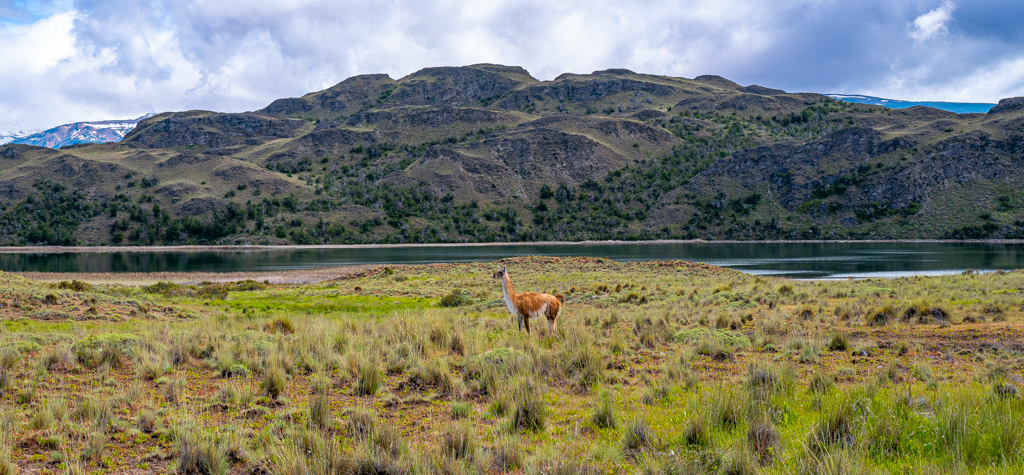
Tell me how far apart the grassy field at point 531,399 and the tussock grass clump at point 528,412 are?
3cm

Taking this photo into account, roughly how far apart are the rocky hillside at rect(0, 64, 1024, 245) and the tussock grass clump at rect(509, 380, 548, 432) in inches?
4945

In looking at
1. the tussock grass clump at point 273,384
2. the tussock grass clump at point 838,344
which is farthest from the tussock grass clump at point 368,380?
the tussock grass clump at point 838,344

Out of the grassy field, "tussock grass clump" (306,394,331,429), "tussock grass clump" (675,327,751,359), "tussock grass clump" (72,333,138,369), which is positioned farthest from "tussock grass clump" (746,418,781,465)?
"tussock grass clump" (72,333,138,369)

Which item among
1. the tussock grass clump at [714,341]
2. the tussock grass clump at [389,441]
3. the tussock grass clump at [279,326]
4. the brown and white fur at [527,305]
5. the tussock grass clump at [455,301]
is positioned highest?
the brown and white fur at [527,305]

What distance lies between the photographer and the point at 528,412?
20.8 feet

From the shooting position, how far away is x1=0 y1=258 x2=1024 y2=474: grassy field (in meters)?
4.90

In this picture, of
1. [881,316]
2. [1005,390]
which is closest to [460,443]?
[1005,390]

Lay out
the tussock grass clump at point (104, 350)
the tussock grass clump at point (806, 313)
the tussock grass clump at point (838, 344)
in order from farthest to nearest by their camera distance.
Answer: the tussock grass clump at point (806, 313) → the tussock grass clump at point (838, 344) → the tussock grass clump at point (104, 350)

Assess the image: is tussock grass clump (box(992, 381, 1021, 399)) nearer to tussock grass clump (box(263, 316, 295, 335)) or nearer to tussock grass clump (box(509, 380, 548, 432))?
tussock grass clump (box(509, 380, 548, 432))

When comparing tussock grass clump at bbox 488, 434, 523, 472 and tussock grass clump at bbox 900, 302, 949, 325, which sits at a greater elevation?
tussock grass clump at bbox 488, 434, 523, 472

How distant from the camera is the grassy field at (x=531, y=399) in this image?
490 cm

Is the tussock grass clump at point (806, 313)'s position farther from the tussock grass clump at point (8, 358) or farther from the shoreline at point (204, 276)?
the shoreline at point (204, 276)

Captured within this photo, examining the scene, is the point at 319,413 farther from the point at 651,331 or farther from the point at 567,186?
the point at 567,186

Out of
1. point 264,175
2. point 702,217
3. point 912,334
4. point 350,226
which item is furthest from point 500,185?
point 912,334
